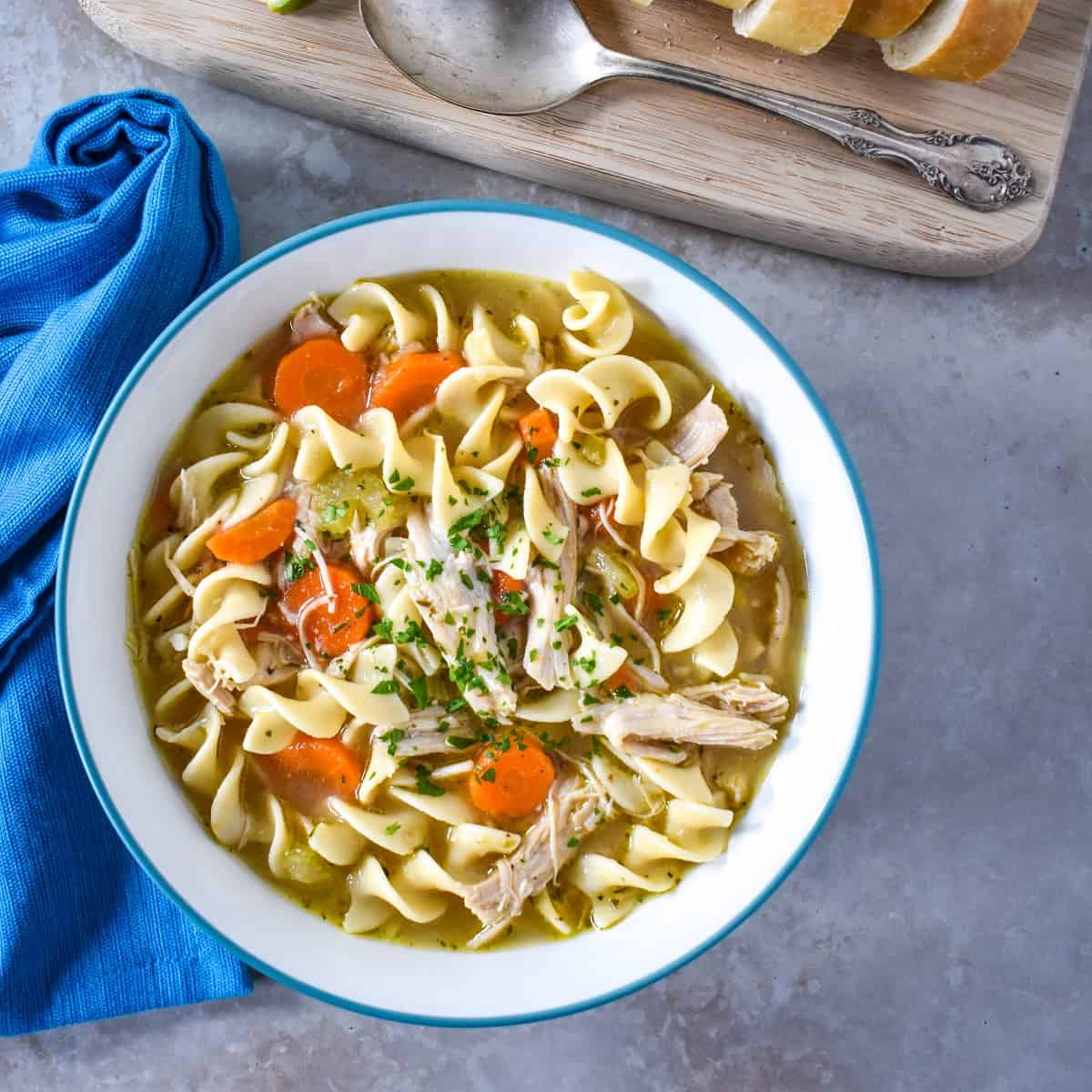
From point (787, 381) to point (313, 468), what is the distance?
1656 millimetres

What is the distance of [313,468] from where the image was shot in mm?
3693

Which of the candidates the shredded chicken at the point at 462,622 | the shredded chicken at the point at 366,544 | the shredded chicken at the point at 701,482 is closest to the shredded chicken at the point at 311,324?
the shredded chicken at the point at 366,544

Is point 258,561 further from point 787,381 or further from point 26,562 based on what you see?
point 787,381

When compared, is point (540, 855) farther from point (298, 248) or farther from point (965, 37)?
point (965, 37)

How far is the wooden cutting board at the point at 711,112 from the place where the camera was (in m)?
3.96

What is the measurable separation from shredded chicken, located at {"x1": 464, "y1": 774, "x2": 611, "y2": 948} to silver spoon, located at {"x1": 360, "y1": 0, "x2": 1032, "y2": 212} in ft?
8.32

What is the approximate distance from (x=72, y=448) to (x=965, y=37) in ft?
11.4

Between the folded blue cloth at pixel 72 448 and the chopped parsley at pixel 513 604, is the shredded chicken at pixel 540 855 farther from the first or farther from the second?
the folded blue cloth at pixel 72 448

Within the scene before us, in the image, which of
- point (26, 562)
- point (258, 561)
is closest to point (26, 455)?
point (26, 562)

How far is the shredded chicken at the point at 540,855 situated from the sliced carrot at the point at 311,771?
0.60 metres

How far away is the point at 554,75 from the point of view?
3889 mm

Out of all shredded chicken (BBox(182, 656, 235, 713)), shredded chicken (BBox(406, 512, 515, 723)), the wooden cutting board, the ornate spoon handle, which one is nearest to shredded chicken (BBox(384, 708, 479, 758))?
shredded chicken (BBox(406, 512, 515, 723))

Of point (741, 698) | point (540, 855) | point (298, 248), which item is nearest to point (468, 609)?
point (540, 855)

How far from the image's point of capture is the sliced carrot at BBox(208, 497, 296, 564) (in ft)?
12.0
